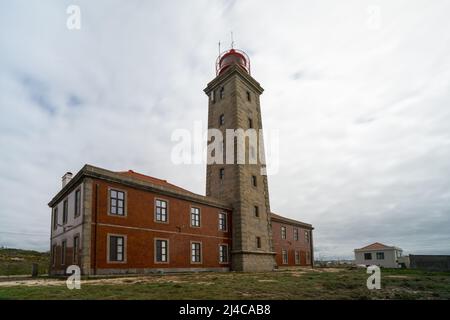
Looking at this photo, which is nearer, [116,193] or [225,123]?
[116,193]

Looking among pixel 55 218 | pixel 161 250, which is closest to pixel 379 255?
pixel 161 250

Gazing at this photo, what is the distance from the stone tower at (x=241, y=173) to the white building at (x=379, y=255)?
37873 mm

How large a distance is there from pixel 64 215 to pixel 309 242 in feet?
118

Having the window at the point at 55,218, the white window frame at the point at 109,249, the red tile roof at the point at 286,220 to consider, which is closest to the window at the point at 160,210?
the white window frame at the point at 109,249

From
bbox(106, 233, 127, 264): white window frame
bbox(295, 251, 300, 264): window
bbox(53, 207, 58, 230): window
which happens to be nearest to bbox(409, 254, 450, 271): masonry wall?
bbox(295, 251, 300, 264): window

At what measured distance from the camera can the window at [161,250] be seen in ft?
74.2

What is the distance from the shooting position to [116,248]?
2009cm

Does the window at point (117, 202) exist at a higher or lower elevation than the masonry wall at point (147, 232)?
higher

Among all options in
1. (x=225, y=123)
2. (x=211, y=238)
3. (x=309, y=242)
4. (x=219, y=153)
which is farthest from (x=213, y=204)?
(x=309, y=242)

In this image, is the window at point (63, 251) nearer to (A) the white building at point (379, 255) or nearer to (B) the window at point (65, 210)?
(B) the window at point (65, 210)

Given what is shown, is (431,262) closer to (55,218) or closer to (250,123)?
(250,123)
